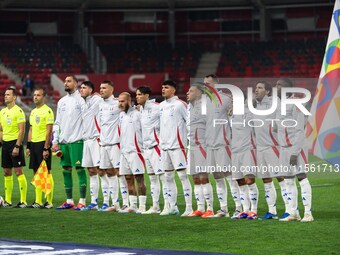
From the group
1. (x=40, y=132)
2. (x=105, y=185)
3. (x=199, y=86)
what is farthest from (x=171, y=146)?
(x=40, y=132)

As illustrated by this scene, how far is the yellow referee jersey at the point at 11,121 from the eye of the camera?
16016 millimetres

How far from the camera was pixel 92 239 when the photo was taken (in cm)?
1181

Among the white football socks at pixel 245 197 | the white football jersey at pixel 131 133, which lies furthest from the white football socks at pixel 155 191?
the white football socks at pixel 245 197

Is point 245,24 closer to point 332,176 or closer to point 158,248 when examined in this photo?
point 332,176

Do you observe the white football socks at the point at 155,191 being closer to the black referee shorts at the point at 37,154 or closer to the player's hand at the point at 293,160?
the black referee shorts at the point at 37,154

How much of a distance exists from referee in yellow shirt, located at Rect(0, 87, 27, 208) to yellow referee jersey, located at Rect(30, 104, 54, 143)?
0.27 m

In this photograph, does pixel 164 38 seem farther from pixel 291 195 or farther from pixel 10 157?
pixel 291 195

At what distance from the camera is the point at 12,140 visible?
1606 centimetres

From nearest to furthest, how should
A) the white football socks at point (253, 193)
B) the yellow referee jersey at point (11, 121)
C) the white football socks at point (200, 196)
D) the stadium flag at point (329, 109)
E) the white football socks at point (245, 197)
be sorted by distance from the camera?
the white football socks at point (253, 193) → the white football socks at point (245, 197) → the white football socks at point (200, 196) → the yellow referee jersey at point (11, 121) → the stadium flag at point (329, 109)

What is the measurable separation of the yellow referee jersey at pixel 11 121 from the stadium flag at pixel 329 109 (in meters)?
5.27

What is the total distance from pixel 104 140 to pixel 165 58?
102ft

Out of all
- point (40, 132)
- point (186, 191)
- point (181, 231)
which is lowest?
point (181, 231)

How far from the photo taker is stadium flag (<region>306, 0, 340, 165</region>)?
16.7m

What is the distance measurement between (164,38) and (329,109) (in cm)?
3260
